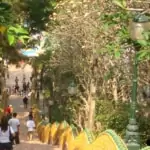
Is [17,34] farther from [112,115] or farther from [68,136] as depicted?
[68,136]

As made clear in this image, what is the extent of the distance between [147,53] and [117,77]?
1253 cm

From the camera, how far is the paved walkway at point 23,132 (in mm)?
19366

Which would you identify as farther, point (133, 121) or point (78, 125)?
point (78, 125)

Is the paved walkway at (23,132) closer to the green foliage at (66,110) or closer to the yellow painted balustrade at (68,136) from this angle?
the yellow painted balustrade at (68,136)

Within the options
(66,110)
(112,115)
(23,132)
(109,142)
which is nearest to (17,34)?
(109,142)

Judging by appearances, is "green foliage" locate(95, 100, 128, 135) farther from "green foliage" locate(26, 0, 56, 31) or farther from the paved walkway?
"green foliage" locate(26, 0, 56, 31)

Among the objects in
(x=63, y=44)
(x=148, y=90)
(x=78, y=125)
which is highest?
(x=63, y=44)

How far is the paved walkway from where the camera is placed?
19366mm

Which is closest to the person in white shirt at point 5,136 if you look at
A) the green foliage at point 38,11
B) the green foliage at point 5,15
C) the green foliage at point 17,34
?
the green foliage at point 5,15

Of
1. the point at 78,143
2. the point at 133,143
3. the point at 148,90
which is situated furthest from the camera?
the point at 148,90

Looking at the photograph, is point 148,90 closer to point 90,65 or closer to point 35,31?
point 90,65

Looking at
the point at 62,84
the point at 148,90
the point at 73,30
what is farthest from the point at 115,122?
the point at 62,84

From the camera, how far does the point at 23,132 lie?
1223 inches

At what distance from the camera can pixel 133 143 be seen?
934 cm
